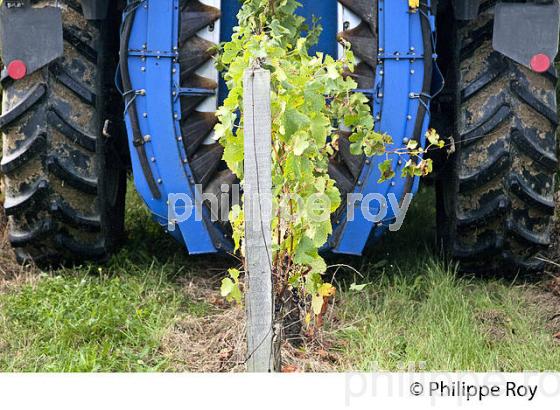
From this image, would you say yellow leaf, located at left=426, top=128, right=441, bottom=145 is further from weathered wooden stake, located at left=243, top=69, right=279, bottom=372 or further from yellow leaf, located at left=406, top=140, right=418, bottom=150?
weathered wooden stake, located at left=243, top=69, right=279, bottom=372

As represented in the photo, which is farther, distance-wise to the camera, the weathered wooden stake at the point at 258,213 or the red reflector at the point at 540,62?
the red reflector at the point at 540,62

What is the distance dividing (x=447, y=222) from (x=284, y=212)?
151 centimetres

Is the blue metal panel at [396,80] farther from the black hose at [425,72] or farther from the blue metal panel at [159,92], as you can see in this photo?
the blue metal panel at [159,92]

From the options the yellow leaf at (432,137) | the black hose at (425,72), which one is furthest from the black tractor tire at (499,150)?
the yellow leaf at (432,137)

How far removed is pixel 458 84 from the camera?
15.0 ft

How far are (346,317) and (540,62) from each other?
1.22 metres

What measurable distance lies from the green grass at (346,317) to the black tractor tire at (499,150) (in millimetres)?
249

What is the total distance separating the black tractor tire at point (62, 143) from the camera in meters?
4.48

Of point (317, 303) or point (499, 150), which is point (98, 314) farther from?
point (499, 150)

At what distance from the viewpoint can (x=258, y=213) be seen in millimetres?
3303

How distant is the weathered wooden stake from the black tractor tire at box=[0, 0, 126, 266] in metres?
1.38

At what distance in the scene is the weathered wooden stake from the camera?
10.7 ft
